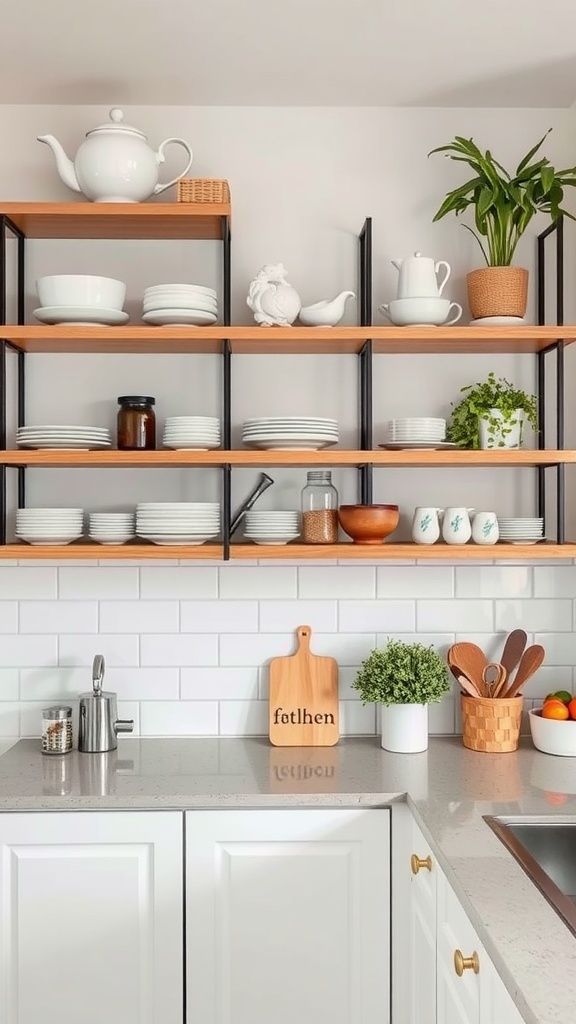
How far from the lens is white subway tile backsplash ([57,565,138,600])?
2670 mm

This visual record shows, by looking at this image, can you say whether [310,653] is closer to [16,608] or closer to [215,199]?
[16,608]

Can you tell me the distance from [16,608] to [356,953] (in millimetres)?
1235

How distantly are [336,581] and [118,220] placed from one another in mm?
1095

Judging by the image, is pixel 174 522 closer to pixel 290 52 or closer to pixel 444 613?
pixel 444 613

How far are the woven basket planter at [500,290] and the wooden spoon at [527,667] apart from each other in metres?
0.87

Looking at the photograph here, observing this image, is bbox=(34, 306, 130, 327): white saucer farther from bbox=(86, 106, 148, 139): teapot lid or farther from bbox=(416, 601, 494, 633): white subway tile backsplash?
bbox=(416, 601, 494, 633): white subway tile backsplash

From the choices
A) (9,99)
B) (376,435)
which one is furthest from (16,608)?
(9,99)

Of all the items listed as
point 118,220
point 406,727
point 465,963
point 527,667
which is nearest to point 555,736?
point 527,667

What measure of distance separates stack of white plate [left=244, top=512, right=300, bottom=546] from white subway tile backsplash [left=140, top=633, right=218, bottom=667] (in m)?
0.37

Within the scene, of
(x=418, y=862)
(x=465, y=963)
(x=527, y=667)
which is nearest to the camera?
(x=465, y=963)

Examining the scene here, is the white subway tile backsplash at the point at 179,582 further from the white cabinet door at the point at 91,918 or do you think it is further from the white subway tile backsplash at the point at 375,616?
the white cabinet door at the point at 91,918

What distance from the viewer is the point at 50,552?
95.4 inches

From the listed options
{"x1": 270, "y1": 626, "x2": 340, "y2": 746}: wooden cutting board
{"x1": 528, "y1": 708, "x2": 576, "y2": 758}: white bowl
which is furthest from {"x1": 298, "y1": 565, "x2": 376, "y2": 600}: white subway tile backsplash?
{"x1": 528, "y1": 708, "x2": 576, "y2": 758}: white bowl

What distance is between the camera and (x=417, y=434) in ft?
8.06
